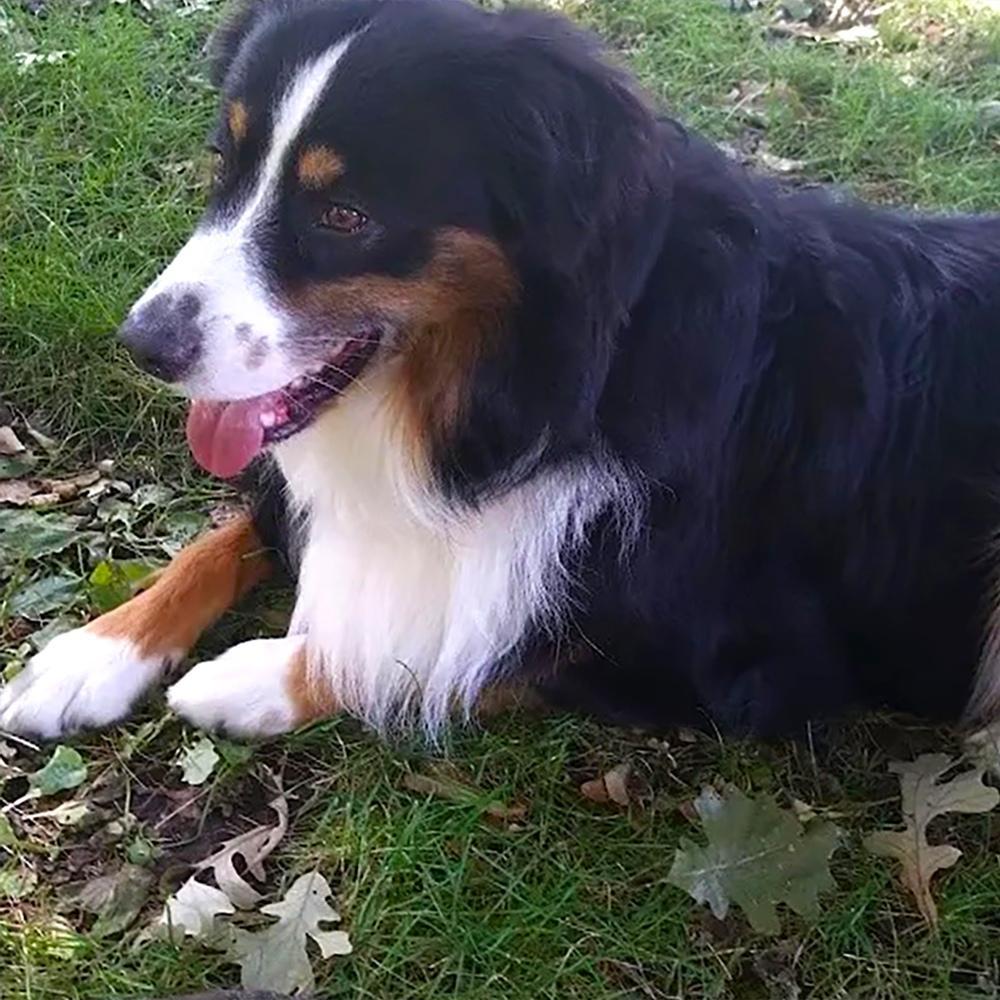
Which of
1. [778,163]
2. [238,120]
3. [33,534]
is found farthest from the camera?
[778,163]

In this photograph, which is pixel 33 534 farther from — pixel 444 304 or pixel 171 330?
pixel 444 304

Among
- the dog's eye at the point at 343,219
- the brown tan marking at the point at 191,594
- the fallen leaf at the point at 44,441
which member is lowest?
the brown tan marking at the point at 191,594

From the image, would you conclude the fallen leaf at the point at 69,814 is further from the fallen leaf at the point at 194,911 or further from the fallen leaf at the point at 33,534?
the fallen leaf at the point at 33,534

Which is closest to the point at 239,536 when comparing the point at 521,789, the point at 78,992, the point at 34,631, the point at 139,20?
the point at 34,631

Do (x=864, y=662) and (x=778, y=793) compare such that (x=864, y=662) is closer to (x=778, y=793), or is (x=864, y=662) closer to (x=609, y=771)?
(x=778, y=793)

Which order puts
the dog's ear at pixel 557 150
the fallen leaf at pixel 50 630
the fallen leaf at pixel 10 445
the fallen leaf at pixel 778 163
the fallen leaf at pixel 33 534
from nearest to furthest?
the dog's ear at pixel 557 150 → the fallen leaf at pixel 50 630 → the fallen leaf at pixel 33 534 → the fallen leaf at pixel 10 445 → the fallen leaf at pixel 778 163

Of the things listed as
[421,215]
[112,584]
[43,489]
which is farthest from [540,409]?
[43,489]

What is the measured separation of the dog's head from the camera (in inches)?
80.6

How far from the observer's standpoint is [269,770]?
8.50ft

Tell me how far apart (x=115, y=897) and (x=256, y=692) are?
42 cm

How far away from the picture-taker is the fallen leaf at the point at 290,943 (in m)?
2.23

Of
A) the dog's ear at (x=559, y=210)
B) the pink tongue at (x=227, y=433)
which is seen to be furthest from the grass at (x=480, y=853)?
the dog's ear at (x=559, y=210)

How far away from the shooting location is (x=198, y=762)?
2574 mm

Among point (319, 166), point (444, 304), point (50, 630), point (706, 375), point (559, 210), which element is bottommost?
point (50, 630)
